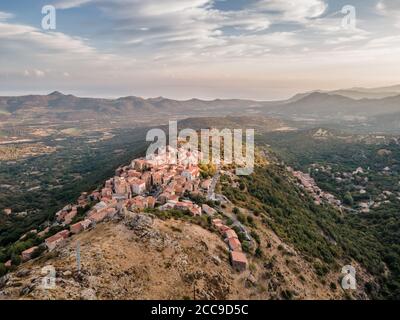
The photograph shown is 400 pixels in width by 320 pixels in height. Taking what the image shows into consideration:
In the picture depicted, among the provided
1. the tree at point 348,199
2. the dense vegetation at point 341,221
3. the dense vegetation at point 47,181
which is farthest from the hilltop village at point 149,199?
the tree at point 348,199

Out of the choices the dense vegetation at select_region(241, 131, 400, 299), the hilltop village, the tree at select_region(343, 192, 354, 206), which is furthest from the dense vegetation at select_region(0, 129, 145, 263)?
the tree at select_region(343, 192, 354, 206)

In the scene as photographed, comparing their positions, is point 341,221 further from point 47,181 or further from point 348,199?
point 47,181

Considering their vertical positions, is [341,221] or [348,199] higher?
[348,199]

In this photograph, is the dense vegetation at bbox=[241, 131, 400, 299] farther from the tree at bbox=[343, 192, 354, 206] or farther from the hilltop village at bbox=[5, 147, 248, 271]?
the hilltop village at bbox=[5, 147, 248, 271]

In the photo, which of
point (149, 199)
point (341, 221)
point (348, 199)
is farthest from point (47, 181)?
point (348, 199)

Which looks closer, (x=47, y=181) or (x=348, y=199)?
(x=348, y=199)

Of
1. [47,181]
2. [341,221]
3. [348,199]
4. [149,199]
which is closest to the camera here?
[149,199]

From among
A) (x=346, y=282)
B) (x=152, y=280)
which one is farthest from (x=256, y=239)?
(x=152, y=280)
